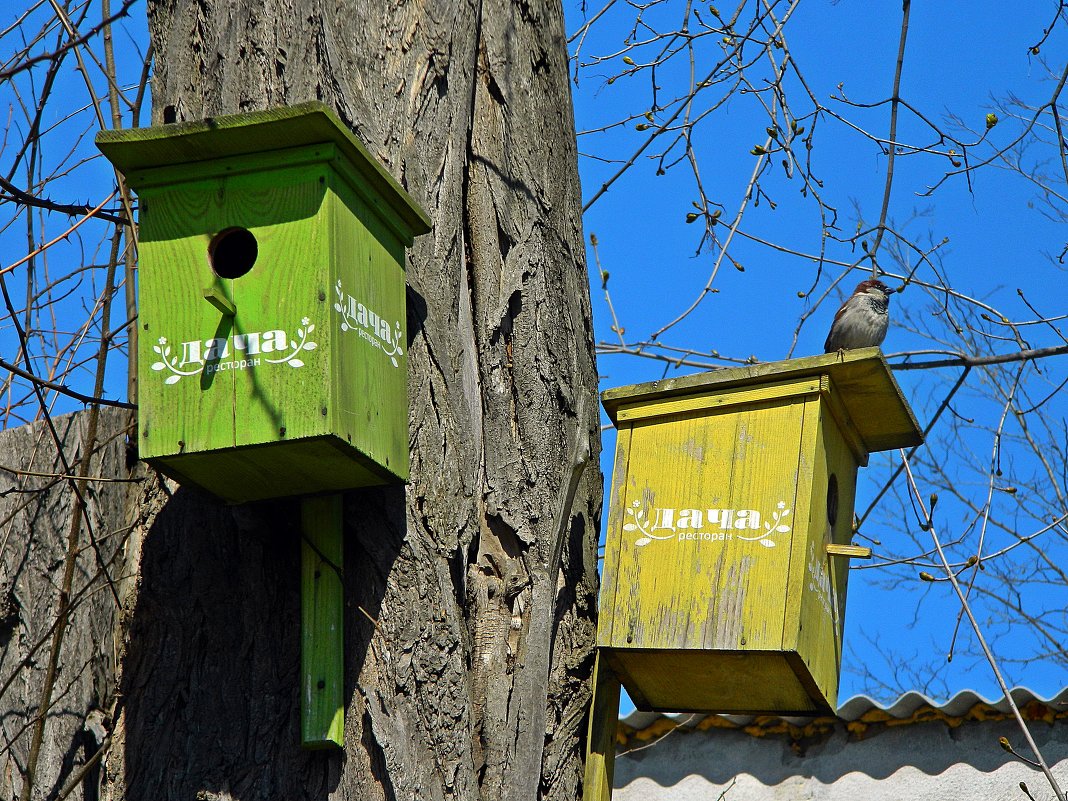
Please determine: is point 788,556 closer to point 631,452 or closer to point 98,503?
point 631,452

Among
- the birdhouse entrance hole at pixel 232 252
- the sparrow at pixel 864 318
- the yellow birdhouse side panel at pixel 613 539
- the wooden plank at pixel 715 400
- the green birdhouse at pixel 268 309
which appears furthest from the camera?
the sparrow at pixel 864 318

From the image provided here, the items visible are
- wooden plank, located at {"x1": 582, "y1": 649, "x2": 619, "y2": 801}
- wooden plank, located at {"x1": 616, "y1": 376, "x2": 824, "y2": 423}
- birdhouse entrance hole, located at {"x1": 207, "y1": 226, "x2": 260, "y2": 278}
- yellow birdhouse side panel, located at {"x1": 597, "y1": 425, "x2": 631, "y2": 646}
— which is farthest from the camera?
wooden plank, located at {"x1": 616, "y1": 376, "x2": 824, "y2": 423}

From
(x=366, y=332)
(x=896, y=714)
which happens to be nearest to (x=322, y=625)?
(x=366, y=332)

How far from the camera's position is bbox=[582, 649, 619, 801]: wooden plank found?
263 centimetres

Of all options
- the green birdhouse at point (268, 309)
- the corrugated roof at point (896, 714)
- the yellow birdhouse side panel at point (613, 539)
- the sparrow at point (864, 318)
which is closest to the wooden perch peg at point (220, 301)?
the green birdhouse at point (268, 309)

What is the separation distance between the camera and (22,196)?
8.06 ft

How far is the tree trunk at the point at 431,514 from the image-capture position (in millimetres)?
2295

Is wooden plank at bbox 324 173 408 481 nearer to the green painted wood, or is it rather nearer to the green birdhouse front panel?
the green painted wood

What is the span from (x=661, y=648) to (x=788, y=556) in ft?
1.02

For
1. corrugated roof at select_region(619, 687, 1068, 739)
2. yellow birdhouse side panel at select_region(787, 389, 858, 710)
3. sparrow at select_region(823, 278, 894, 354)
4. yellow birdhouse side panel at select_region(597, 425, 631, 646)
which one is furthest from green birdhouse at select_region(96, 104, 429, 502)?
→ sparrow at select_region(823, 278, 894, 354)

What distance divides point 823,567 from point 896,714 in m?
1.86

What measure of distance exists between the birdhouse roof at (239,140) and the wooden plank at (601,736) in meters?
1.06

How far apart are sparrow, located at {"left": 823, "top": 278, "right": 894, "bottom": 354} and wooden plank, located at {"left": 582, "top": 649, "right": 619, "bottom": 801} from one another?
263 centimetres

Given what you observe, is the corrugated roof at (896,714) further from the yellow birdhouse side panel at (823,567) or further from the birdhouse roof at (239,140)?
the birdhouse roof at (239,140)
